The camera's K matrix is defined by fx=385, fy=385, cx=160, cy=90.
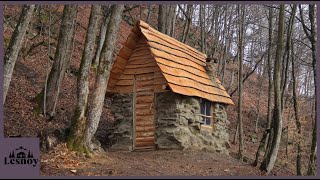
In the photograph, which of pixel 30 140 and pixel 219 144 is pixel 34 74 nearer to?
pixel 219 144

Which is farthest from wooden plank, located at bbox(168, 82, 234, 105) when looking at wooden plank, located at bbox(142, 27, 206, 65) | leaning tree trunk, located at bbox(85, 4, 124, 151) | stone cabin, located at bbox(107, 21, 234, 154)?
leaning tree trunk, located at bbox(85, 4, 124, 151)

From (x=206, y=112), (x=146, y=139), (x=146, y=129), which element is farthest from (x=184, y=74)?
(x=146, y=139)

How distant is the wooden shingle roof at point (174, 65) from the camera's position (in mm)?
12555

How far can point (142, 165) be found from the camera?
9930 mm

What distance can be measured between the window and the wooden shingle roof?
294 millimetres

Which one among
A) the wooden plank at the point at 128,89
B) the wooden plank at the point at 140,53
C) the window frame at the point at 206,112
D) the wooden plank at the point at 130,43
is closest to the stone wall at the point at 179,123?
the wooden plank at the point at 128,89

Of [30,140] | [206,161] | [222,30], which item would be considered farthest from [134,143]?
[222,30]

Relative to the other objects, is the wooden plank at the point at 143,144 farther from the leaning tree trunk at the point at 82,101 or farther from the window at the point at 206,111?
the leaning tree trunk at the point at 82,101

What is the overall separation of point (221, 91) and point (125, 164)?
A: 7098 mm

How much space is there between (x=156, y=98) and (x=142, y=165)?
3.37 m

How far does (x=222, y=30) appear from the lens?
23.9 meters

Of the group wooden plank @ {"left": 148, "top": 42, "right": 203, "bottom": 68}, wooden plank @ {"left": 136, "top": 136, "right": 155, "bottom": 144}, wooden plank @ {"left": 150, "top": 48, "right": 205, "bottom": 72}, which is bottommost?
wooden plank @ {"left": 136, "top": 136, "right": 155, "bottom": 144}

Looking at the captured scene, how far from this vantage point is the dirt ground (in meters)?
8.66

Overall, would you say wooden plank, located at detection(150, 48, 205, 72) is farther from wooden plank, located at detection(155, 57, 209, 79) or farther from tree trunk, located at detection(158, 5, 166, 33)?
tree trunk, located at detection(158, 5, 166, 33)
